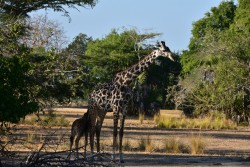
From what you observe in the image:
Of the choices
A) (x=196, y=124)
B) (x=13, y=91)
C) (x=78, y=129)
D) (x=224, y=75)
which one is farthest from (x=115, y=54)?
(x=13, y=91)

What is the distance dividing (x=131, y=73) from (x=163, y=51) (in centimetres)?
98

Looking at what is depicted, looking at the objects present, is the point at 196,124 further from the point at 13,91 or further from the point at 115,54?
the point at 13,91

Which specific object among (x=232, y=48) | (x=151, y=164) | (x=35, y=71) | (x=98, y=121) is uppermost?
(x=232, y=48)

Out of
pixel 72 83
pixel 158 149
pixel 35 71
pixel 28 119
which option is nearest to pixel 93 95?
pixel 158 149

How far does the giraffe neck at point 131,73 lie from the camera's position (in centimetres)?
1617

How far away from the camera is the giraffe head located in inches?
632

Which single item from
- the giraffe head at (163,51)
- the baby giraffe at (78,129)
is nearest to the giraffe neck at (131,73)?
the giraffe head at (163,51)

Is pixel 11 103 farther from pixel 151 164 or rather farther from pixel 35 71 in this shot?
pixel 35 71

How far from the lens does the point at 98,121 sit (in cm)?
1602

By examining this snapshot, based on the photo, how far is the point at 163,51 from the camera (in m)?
16.1

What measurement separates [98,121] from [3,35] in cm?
496

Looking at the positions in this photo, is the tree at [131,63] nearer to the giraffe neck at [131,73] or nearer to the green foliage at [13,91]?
the giraffe neck at [131,73]

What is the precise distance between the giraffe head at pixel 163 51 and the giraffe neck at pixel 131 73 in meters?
0.18

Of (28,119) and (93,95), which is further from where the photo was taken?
(28,119)
